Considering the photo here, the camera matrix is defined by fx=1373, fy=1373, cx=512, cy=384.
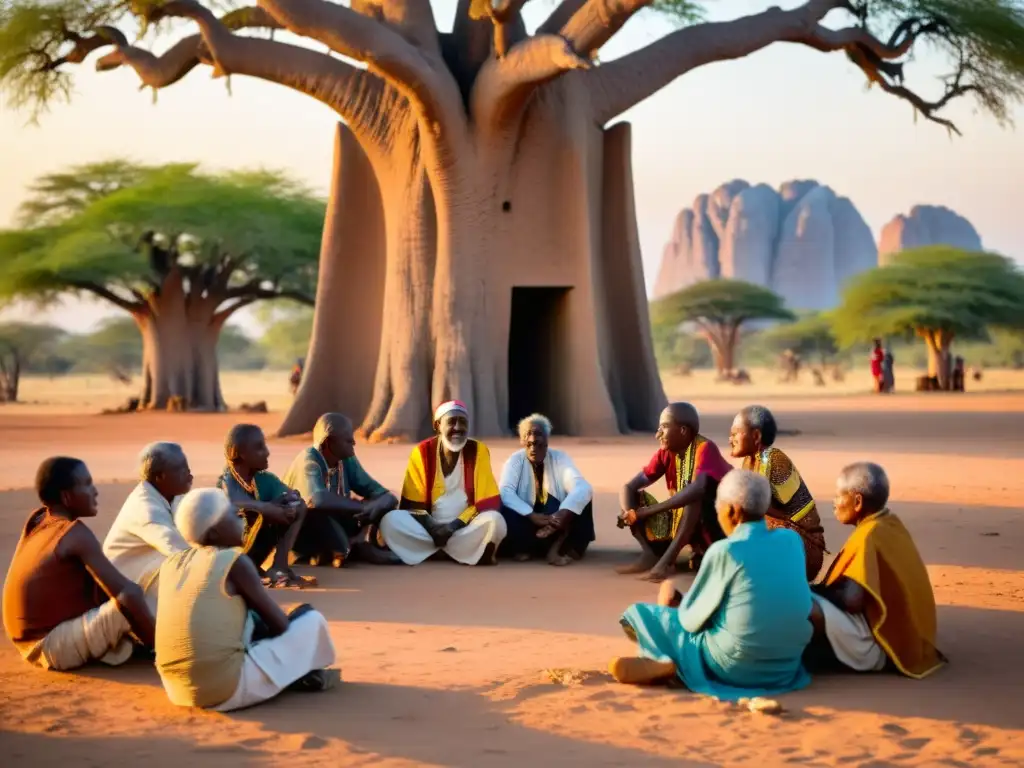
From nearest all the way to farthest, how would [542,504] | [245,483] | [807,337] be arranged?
[245,483], [542,504], [807,337]

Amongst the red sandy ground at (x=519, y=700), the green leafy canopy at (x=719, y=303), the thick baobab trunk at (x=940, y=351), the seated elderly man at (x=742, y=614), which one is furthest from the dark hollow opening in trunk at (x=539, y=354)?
the green leafy canopy at (x=719, y=303)

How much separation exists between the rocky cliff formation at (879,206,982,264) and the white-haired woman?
116 metres

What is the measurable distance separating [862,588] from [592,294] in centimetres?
1252

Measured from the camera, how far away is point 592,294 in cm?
1805

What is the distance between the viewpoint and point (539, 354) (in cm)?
1972

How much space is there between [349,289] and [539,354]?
2.87 m

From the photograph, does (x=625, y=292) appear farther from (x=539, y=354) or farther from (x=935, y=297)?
(x=935, y=297)

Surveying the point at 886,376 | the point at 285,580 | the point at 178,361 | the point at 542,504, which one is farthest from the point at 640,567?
the point at 886,376

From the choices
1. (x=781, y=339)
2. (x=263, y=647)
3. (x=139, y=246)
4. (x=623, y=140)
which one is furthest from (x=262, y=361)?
(x=263, y=647)

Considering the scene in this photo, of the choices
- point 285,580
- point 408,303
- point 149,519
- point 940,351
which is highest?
point 940,351

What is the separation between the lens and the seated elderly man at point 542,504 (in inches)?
336

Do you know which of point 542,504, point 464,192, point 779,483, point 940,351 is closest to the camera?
point 779,483

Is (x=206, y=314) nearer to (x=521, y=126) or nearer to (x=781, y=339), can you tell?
(x=521, y=126)

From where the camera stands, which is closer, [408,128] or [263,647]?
[263,647]
